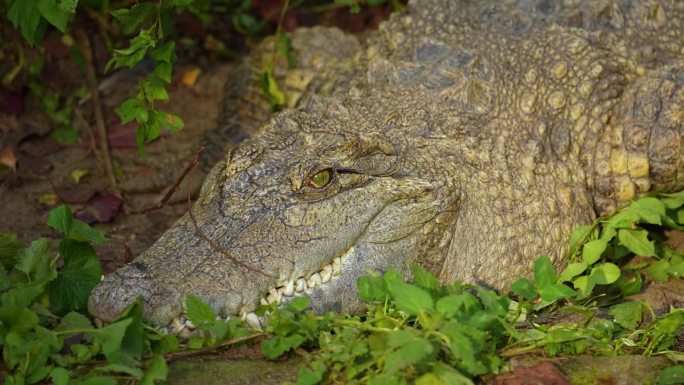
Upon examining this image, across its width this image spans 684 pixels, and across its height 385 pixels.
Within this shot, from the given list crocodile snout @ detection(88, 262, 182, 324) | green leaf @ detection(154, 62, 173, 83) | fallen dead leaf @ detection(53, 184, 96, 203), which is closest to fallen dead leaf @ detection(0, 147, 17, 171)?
fallen dead leaf @ detection(53, 184, 96, 203)

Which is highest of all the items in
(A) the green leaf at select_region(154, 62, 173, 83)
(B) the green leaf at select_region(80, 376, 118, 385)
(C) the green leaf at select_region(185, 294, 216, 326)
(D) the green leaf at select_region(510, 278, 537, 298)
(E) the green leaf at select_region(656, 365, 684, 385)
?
(A) the green leaf at select_region(154, 62, 173, 83)

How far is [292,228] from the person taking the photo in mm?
3514

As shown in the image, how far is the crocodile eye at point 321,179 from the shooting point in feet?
11.9

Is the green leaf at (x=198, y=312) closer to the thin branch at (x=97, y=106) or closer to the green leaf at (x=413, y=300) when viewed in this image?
the green leaf at (x=413, y=300)

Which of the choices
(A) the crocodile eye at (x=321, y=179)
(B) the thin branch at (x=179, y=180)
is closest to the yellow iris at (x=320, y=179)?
(A) the crocodile eye at (x=321, y=179)

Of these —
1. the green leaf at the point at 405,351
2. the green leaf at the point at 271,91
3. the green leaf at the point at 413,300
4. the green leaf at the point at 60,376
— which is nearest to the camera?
the green leaf at the point at 405,351

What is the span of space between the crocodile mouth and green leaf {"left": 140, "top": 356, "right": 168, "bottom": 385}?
0.34 metres

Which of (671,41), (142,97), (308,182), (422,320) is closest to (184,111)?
(142,97)

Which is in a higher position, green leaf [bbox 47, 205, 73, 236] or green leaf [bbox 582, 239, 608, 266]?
green leaf [bbox 47, 205, 73, 236]

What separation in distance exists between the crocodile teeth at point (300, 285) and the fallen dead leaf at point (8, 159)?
Result: 2.53 metres

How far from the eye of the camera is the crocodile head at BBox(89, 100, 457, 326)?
3.30m

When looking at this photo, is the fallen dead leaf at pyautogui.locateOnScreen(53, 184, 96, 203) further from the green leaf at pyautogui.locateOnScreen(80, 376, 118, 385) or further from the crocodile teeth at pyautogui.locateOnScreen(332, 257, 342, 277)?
the green leaf at pyautogui.locateOnScreen(80, 376, 118, 385)

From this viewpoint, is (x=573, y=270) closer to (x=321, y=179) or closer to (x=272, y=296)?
(x=321, y=179)

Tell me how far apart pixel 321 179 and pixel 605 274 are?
4.03ft
